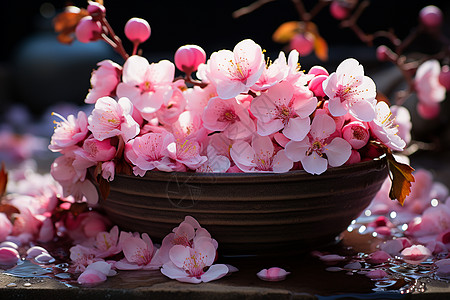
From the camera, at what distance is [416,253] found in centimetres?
72

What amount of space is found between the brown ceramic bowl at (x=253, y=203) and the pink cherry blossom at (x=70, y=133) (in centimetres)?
7

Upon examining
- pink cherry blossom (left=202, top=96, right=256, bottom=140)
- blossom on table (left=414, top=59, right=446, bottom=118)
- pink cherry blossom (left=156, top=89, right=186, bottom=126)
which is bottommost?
pink cherry blossom (left=202, top=96, right=256, bottom=140)

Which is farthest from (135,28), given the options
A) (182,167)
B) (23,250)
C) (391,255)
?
(391,255)

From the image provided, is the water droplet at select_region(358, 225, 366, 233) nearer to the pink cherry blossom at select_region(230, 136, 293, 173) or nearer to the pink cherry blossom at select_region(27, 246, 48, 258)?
the pink cherry blossom at select_region(230, 136, 293, 173)

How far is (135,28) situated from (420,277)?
488 mm

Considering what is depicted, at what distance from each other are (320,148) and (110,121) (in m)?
0.25

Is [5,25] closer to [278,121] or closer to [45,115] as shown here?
[45,115]

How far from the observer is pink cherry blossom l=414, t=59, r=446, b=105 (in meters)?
1.06

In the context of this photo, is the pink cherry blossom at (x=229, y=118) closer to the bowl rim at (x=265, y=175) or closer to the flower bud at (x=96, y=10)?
the bowl rim at (x=265, y=175)

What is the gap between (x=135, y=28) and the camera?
787 mm

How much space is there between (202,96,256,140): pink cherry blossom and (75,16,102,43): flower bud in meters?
0.23

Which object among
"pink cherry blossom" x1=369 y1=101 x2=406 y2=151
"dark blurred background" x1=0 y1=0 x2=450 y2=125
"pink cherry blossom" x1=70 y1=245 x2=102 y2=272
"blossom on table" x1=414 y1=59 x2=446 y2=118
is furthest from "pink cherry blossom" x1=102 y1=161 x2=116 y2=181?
"dark blurred background" x1=0 y1=0 x2=450 y2=125

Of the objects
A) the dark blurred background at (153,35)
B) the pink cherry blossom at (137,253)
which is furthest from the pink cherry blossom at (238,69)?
the dark blurred background at (153,35)

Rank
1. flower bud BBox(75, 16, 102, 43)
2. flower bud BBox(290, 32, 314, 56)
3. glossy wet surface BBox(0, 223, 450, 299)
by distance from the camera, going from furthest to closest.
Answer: flower bud BBox(290, 32, 314, 56) → flower bud BBox(75, 16, 102, 43) → glossy wet surface BBox(0, 223, 450, 299)
